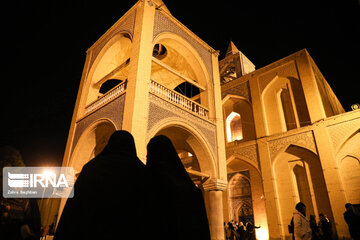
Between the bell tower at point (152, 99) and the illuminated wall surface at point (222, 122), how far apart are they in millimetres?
38

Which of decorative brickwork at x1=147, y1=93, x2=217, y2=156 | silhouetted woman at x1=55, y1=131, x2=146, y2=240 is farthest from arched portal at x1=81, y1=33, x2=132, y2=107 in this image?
silhouetted woman at x1=55, y1=131, x2=146, y2=240

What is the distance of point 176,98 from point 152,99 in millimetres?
1348

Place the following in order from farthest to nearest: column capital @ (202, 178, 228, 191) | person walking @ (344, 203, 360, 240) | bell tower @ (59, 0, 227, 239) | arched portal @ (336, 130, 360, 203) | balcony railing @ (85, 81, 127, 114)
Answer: arched portal @ (336, 130, 360, 203) < column capital @ (202, 178, 228, 191) < balcony railing @ (85, 81, 127, 114) < bell tower @ (59, 0, 227, 239) < person walking @ (344, 203, 360, 240)

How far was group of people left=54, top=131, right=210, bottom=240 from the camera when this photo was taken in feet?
4.40

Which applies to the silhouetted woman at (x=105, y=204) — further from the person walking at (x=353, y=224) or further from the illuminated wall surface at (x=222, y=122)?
the person walking at (x=353, y=224)

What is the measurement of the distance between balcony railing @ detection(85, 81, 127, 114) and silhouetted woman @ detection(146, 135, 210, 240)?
6104 mm

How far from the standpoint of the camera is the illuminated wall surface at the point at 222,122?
25.4 feet

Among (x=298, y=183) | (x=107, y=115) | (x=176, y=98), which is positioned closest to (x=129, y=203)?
(x=107, y=115)

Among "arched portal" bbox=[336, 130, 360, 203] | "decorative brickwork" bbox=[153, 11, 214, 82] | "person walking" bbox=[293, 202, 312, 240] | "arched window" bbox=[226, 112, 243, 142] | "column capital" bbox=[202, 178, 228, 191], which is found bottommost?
"person walking" bbox=[293, 202, 312, 240]

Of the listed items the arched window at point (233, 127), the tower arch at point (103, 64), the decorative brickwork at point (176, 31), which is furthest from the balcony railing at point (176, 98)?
the arched window at point (233, 127)

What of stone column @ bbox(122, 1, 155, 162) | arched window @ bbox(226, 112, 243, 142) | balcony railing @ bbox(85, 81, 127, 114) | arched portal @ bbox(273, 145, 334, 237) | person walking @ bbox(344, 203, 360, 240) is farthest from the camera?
arched window @ bbox(226, 112, 243, 142)

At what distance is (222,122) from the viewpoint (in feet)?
31.8

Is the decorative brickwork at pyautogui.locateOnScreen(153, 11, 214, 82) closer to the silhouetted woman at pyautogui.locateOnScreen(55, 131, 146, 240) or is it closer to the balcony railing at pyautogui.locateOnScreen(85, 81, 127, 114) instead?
the balcony railing at pyautogui.locateOnScreen(85, 81, 127, 114)

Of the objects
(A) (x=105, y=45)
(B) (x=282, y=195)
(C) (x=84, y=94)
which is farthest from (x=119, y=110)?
(B) (x=282, y=195)
